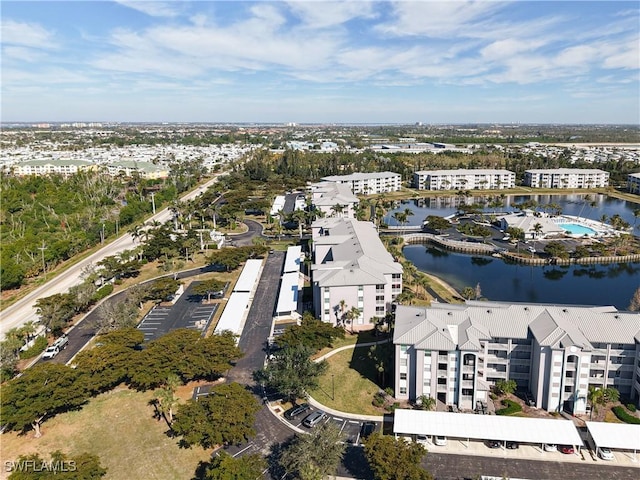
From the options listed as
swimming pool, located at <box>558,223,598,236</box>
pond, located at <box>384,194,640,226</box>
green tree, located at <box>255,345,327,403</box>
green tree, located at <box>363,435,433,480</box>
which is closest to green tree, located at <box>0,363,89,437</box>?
green tree, located at <box>255,345,327,403</box>

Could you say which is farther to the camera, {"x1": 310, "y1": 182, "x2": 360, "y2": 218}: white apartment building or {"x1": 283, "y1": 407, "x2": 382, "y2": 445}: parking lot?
{"x1": 310, "y1": 182, "x2": 360, "y2": 218}: white apartment building

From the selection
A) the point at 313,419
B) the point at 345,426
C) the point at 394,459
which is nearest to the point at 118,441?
the point at 313,419

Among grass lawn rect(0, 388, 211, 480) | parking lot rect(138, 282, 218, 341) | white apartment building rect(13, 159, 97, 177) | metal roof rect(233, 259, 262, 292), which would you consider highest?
white apartment building rect(13, 159, 97, 177)

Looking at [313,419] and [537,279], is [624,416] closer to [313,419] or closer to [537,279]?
[313,419]

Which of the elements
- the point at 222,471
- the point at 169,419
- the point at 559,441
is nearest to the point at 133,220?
the point at 169,419

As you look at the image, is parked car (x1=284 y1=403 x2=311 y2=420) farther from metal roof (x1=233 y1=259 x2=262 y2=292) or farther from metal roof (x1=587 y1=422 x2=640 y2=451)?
metal roof (x1=233 y1=259 x2=262 y2=292)

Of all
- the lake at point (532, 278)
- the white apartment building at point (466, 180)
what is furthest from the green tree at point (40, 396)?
the white apartment building at point (466, 180)

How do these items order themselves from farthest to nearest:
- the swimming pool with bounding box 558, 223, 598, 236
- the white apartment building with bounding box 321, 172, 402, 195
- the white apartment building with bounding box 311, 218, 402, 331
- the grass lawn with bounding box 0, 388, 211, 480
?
1. the white apartment building with bounding box 321, 172, 402, 195
2. the swimming pool with bounding box 558, 223, 598, 236
3. the white apartment building with bounding box 311, 218, 402, 331
4. the grass lawn with bounding box 0, 388, 211, 480
